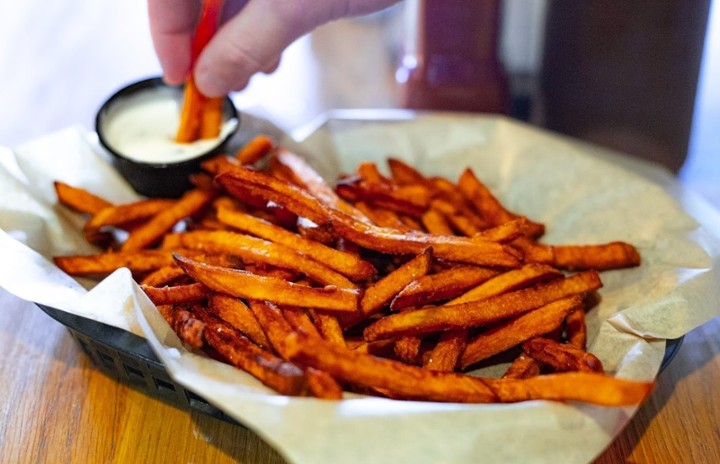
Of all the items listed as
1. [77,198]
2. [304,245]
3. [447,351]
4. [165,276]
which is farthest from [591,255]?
[77,198]

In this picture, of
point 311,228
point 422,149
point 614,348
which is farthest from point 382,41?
point 614,348

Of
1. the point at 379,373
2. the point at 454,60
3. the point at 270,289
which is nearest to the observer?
the point at 379,373

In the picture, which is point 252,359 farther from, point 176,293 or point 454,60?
point 454,60

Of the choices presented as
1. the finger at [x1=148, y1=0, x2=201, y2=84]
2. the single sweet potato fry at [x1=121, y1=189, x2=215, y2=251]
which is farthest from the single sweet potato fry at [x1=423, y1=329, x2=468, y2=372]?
the finger at [x1=148, y1=0, x2=201, y2=84]

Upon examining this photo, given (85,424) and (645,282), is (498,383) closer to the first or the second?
(645,282)

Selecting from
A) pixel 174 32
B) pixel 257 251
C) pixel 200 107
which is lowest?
pixel 257 251

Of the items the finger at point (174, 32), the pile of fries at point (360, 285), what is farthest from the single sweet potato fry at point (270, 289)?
the finger at point (174, 32)

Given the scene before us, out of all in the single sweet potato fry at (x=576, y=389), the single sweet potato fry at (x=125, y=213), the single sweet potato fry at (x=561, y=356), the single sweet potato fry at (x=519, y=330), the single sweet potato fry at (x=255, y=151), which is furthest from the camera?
the single sweet potato fry at (x=255, y=151)

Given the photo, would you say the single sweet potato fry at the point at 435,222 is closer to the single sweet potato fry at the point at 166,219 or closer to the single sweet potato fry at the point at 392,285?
the single sweet potato fry at the point at 392,285
